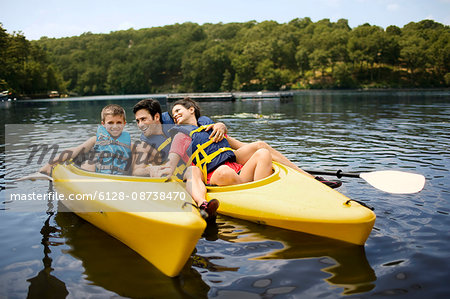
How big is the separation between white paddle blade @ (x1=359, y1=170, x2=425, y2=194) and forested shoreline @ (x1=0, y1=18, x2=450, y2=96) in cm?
5899

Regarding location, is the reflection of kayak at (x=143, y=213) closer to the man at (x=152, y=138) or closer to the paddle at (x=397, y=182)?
the man at (x=152, y=138)

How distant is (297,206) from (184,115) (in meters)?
1.78

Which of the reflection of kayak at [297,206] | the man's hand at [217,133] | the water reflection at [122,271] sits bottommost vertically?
the water reflection at [122,271]

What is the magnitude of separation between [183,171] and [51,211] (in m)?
1.89

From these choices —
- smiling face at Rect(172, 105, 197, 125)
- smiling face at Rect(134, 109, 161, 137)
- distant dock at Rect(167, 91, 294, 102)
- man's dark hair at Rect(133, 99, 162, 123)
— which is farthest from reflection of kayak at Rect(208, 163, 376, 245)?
distant dock at Rect(167, 91, 294, 102)

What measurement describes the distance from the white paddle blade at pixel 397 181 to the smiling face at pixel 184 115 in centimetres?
212

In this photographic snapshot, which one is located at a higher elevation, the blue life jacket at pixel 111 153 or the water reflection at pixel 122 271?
the blue life jacket at pixel 111 153

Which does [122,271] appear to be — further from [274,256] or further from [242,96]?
[242,96]

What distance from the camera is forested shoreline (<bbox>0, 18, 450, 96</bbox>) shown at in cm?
6072

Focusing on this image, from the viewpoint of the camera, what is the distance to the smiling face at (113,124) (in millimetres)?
4352

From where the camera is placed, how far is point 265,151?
418cm

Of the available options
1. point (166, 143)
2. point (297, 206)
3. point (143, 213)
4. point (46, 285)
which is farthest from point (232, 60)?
point (46, 285)

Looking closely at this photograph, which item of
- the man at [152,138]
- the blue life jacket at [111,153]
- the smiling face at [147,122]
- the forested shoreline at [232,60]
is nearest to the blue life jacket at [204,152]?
the man at [152,138]

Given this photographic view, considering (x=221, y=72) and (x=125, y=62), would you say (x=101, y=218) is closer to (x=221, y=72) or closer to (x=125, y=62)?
(x=221, y=72)
